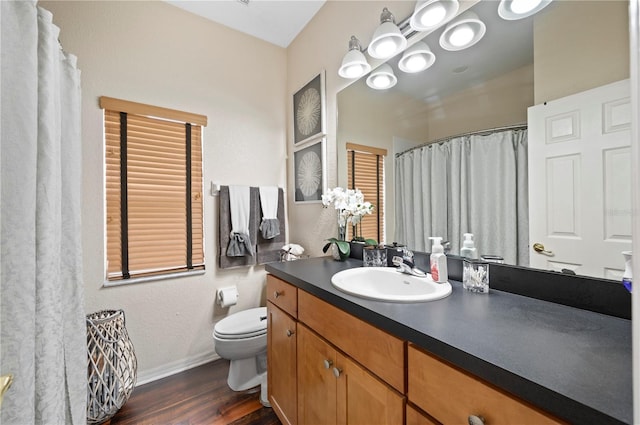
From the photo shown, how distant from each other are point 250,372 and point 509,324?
1.63 meters

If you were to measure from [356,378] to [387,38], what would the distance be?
1.56 meters

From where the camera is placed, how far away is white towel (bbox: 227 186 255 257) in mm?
2043

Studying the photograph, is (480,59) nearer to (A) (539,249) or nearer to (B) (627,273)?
(A) (539,249)

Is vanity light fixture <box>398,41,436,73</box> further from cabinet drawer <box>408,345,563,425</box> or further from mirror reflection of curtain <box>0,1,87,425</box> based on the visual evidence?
mirror reflection of curtain <box>0,1,87,425</box>

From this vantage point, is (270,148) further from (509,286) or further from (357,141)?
(509,286)

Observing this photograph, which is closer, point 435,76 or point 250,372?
point 435,76

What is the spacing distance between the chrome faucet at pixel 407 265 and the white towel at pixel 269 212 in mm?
1198

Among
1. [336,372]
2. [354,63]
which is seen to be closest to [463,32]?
[354,63]

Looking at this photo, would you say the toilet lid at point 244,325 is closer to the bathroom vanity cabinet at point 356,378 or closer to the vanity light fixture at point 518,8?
the bathroom vanity cabinet at point 356,378

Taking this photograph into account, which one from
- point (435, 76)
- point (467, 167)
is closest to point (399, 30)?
point (435, 76)

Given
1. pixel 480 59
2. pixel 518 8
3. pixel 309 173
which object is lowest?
pixel 309 173

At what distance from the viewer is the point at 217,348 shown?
1612 millimetres

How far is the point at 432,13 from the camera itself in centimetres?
117

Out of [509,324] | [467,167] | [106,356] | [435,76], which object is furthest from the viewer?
[106,356]
